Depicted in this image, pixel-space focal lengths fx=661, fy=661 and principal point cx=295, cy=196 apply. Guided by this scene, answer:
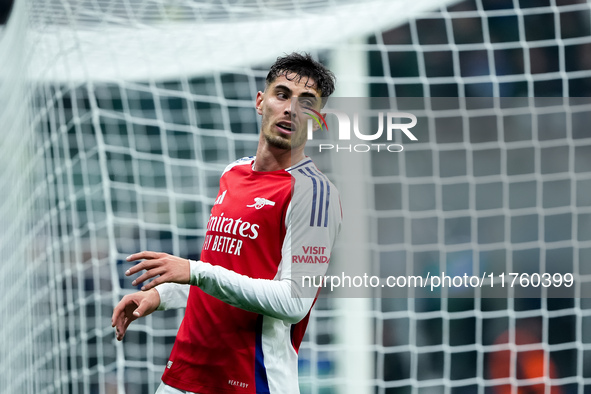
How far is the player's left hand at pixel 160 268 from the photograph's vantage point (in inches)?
59.1

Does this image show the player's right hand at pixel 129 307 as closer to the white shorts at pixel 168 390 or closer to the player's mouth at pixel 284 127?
the white shorts at pixel 168 390

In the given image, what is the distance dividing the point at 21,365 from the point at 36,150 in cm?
105

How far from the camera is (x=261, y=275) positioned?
1.78 metres

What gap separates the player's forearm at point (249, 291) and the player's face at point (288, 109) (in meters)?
0.44

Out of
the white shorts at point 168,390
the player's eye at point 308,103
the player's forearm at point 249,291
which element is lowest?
the white shorts at point 168,390

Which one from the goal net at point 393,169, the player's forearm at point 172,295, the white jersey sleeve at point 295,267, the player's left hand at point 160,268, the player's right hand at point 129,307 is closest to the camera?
the player's left hand at point 160,268

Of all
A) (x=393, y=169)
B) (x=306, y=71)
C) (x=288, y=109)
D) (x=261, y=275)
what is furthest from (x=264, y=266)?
(x=393, y=169)

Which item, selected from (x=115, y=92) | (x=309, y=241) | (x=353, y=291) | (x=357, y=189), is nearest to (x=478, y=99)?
(x=357, y=189)

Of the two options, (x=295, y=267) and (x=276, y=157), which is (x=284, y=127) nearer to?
(x=276, y=157)

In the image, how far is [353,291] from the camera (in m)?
2.67

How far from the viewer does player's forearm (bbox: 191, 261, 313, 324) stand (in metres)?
1.60

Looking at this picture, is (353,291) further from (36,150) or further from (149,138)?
(149,138)

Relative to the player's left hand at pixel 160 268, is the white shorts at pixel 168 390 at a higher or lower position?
lower

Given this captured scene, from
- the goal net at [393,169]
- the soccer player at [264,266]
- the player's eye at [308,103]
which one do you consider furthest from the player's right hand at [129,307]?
the goal net at [393,169]
